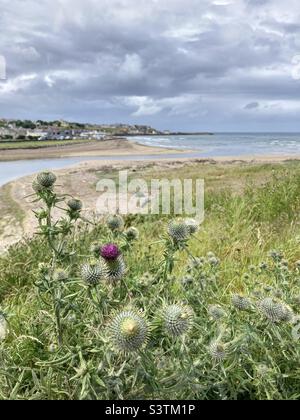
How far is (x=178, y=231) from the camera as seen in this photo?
2.72 metres

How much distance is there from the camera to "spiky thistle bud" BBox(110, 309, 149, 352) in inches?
75.7

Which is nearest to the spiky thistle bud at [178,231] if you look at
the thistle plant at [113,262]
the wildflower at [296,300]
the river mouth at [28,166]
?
the thistle plant at [113,262]

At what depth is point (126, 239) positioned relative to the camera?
112 inches

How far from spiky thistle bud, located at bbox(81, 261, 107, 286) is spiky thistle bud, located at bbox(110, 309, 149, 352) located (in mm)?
268

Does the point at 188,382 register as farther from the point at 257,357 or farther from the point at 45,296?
the point at 45,296

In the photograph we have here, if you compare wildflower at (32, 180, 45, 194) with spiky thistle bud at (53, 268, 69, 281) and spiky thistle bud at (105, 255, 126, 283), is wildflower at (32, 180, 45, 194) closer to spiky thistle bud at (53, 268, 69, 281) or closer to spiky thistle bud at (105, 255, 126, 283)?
spiky thistle bud at (53, 268, 69, 281)

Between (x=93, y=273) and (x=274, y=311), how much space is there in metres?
0.95

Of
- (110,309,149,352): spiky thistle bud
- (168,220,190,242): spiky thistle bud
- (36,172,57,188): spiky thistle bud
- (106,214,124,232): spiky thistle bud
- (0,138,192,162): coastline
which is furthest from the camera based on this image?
(0,138,192,162): coastline

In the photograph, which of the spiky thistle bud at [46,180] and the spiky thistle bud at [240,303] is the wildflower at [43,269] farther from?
the spiky thistle bud at [240,303]

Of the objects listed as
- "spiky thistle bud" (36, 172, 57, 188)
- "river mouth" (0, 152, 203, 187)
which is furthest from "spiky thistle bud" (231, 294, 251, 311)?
"river mouth" (0, 152, 203, 187)

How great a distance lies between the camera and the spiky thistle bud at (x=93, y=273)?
7.29 ft

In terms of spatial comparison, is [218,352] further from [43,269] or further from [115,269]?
[43,269]
